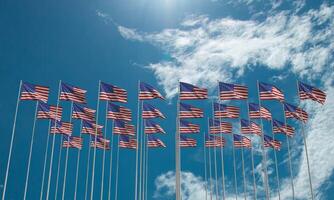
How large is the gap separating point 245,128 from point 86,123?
53.0ft

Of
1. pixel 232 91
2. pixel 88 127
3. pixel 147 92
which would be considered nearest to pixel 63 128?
pixel 88 127

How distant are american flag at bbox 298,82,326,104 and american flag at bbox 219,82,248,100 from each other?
6.50 m

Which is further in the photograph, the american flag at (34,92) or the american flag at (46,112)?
the american flag at (46,112)

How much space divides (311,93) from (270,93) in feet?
14.3

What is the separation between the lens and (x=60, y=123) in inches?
1980

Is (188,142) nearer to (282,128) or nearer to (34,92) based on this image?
(282,128)

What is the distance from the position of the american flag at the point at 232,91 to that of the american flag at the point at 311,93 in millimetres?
6505

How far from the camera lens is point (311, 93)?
48.0m

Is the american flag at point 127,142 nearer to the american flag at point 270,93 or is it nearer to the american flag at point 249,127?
the american flag at point 249,127

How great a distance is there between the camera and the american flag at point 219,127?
163 feet

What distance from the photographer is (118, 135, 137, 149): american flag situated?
5069 centimetres

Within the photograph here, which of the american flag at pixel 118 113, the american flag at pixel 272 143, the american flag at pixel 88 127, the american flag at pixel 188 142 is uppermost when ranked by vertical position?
the american flag at pixel 118 113

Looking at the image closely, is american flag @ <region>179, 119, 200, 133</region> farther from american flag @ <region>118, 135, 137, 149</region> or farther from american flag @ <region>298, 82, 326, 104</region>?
american flag @ <region>298, 82, 326, 104</region>

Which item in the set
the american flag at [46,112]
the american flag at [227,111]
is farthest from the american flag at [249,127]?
the american flag at [46,112]
